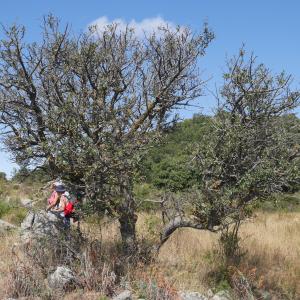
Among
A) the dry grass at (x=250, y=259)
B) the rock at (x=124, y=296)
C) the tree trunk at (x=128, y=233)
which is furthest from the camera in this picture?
the dry grass at (x=250, y=259)

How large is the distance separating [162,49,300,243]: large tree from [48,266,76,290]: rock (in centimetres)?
230

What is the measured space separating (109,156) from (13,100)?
6.55ft

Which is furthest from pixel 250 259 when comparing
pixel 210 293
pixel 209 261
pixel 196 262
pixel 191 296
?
pixel 191 296

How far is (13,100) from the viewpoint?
28.9ft

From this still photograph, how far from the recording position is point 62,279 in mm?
8312

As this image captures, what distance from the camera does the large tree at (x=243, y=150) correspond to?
9.01 meters

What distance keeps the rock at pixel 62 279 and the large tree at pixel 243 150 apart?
90.4 inches

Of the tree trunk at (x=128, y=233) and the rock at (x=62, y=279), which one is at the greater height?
the tree trunk at (x=128, y=233)

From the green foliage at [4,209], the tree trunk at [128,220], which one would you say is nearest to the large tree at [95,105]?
the tree trunk at [128,220]

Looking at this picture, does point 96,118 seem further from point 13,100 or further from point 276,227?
point 276,227

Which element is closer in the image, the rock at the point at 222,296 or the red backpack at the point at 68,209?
the rock at the point at 222,296

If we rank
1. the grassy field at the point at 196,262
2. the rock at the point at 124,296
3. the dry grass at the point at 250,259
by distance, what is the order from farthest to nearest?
the dry grass at the point at 250,259
the grassy field at the point at 196,262
the rock at the point at 124,296

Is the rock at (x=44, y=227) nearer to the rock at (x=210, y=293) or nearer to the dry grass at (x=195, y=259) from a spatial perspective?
the dry grass at (x=195, y=259)

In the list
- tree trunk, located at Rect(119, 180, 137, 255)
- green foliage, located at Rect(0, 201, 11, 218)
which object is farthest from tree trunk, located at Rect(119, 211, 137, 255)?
green foliage, located at Rect(0, 201, 11, 218)
